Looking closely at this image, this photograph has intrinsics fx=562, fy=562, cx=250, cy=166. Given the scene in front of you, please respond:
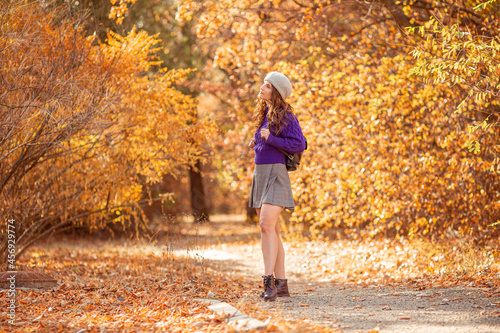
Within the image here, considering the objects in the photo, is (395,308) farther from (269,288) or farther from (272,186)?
(272,186)

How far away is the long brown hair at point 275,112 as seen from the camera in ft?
16.7

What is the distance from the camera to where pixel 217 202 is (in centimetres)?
3800

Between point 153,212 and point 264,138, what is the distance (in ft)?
41.9

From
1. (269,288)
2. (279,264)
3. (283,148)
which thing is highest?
(283,148)

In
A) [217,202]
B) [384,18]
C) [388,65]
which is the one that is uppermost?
[384,18]

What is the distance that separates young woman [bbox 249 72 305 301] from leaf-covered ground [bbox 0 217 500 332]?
337 mm

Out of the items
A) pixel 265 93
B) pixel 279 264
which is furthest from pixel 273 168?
pixel 279 264

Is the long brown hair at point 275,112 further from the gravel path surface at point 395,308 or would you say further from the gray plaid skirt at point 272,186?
the gravel path surface at point 395,308

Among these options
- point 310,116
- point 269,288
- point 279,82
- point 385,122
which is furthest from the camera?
point 310,116

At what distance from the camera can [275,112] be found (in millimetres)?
5129

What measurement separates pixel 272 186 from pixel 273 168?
17cm

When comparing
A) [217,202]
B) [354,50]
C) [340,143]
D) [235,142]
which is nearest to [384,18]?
[354,50]

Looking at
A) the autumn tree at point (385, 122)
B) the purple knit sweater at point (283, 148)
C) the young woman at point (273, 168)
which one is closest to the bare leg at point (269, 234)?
the young woman at point (273, 168)

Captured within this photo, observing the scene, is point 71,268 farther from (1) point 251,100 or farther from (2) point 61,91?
(1) point 251,100
